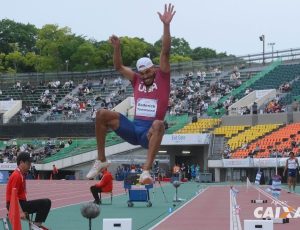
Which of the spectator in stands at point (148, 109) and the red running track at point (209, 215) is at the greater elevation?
the spectator in stands at point (148, 109)

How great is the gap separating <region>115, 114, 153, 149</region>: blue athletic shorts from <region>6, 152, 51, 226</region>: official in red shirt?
4454 millimetres

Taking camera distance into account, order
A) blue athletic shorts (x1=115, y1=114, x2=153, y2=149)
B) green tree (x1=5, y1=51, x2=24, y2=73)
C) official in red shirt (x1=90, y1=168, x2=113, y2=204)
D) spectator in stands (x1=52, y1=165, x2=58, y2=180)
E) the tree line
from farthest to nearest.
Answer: green tree (x1=5, y1=51, x2=24, y2=73) → the tree line → spectator in stands (x1=52, y1=165, x2=58, y2=180) → official in red shirt (x1=90, y1=168, x2=113, y2=204) → blue athletic shorts (x1=115, y1=114, x2=153, y2=149)

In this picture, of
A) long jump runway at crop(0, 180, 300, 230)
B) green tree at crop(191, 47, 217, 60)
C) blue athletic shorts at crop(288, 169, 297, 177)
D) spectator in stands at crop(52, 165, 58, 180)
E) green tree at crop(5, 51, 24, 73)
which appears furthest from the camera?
green tree at crop(191, 47, 217, 60)

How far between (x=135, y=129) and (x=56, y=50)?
297ft

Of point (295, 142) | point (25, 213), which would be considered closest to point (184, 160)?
point (295, 142)

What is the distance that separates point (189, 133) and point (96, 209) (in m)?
40.2

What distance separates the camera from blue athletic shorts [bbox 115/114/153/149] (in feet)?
25.1

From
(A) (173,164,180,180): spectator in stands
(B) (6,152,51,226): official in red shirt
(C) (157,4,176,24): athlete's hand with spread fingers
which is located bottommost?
(A) (173,164,180,180): spectator in stands

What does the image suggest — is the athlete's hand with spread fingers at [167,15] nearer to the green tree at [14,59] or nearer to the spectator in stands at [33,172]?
the spectator in stands at [33,172]

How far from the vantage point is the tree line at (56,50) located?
93.4m

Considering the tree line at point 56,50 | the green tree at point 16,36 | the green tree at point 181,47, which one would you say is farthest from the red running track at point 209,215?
the green tree at point 181,47

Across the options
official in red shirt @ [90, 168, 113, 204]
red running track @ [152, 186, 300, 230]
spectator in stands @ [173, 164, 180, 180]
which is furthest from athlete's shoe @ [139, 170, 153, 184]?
spectator in stands @ [173, 164, 180, 180]

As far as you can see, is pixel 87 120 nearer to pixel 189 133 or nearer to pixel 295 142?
pixel 189 133

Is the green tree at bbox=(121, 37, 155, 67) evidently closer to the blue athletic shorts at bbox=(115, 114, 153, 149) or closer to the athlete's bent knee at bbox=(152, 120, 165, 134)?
the blue athletic shorts at bbox=(115, 114, 153, 149)
